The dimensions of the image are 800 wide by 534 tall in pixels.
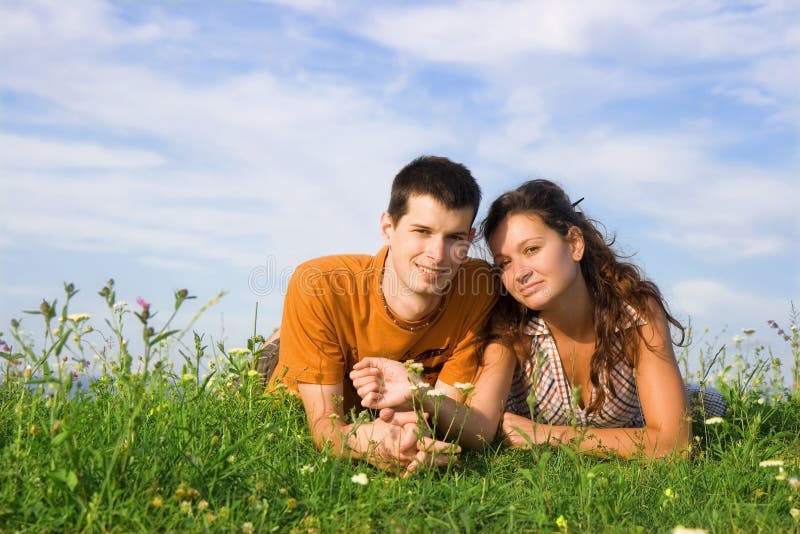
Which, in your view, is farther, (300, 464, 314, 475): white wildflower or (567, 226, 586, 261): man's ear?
(567, 226, 586, 261): man's ear

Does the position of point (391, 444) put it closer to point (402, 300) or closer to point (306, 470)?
point (306, 470)

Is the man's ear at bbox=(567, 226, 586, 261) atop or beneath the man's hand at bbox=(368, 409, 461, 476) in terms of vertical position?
atop

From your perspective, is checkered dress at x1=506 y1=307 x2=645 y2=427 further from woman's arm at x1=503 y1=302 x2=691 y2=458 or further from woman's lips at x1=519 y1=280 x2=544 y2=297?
woman's lips at x1=519 y1=280 x2=544 y2=297

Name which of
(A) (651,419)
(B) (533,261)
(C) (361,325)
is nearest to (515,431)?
(A) (651,419)

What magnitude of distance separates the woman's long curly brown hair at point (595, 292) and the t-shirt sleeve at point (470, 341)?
9cm

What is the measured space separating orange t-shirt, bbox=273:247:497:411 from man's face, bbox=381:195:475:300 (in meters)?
0.32

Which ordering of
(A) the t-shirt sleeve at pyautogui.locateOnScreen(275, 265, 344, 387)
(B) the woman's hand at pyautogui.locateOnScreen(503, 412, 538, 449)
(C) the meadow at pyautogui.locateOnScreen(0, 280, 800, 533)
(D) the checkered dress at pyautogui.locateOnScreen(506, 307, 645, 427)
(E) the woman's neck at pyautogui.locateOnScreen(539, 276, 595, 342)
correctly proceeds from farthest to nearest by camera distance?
(D) the checkered dress at pyautogui.locateOnScreen(506, 307, 645, 427) < (E) the woman's neck at pyautogui.locateOnScreen(539, 276, 595, 342) < (B) the woman's hand at pyautogui.locateOnScreen(503, 412, 538, 449) < (A) the t-shirt sleeve at pyautogui.locateOnScreen(275, 265, 344, 387) < (C) the meadow at pyautogui.locateOnScreen(0, 280, 800, 533)

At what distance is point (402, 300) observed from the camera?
4855 mm

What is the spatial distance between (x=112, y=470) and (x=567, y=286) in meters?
3.00

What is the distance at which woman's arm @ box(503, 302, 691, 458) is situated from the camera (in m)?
4.82

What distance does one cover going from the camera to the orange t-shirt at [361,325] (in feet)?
15.6

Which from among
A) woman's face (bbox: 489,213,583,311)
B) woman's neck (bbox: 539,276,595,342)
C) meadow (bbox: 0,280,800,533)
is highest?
woman's face (bbox: 489,213,583,311)

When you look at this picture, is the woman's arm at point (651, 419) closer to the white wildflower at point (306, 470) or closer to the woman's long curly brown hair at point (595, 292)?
the woman's long curly brown hair at point (595, 292)

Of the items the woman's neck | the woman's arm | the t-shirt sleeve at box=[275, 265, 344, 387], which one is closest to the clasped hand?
the t-shirt sleeve at box=[275, 265, 344, 387]
